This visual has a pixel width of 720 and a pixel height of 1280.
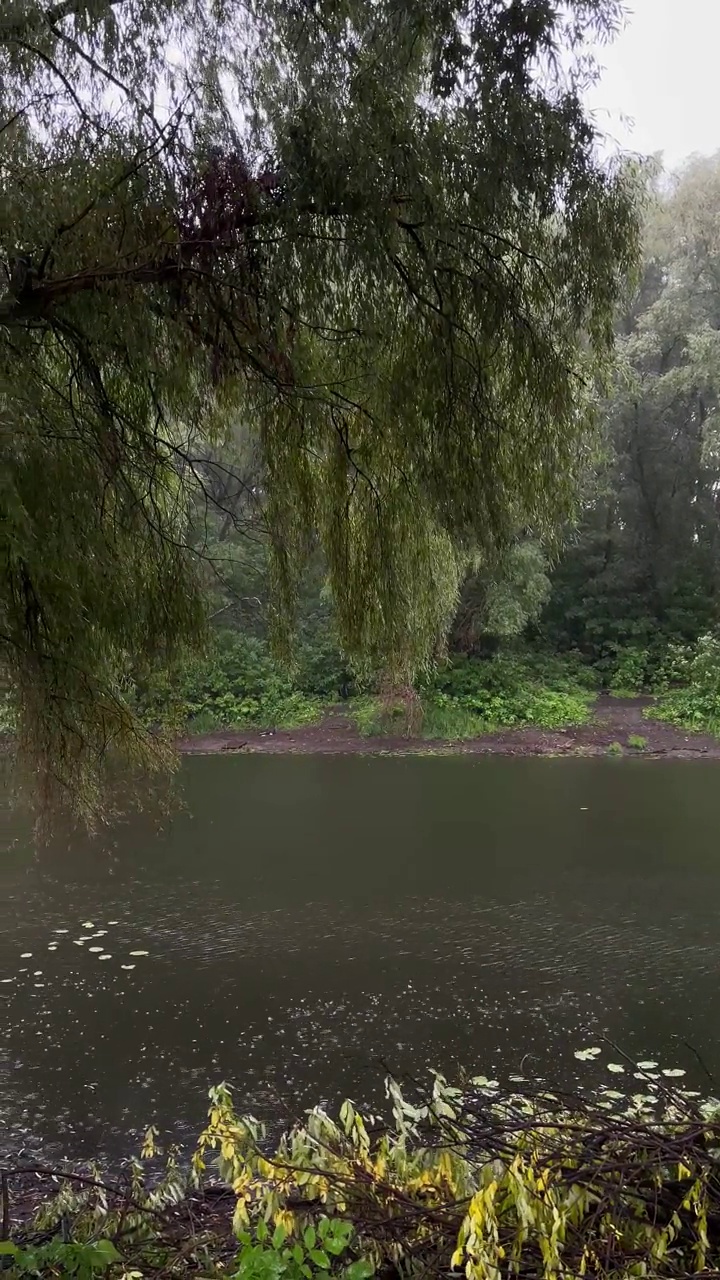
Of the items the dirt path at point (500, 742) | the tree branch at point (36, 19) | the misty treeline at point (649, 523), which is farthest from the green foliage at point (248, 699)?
the tree branch at point (36, 19)

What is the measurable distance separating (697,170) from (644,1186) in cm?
1980

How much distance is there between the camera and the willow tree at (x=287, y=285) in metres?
2.67

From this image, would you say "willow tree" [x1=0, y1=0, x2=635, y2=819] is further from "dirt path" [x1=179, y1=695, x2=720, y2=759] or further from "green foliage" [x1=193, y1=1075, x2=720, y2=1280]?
"dirt path" [x1=179, y1=695, x2=720, y2=759]

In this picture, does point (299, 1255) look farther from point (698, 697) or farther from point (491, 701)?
point (698, 697)

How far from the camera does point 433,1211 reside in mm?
1985

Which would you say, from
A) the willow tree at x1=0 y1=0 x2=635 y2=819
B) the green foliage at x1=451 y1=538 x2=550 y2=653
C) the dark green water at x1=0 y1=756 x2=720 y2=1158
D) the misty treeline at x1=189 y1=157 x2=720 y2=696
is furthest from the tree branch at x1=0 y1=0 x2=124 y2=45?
the green foliage at x1=451 y1=538 x2=550 y2=653

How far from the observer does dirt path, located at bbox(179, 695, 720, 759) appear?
15016 mm

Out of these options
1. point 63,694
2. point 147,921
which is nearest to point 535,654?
point 147,921

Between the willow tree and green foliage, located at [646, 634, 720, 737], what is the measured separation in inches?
538

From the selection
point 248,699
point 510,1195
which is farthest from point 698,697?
point 510,1195

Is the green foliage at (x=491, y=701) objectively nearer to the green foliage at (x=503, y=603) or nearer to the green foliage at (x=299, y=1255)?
the green foliage at (x=503, y=603)

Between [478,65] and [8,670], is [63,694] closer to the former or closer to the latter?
[8,670]

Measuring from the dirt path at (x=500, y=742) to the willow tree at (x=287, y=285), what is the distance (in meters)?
12.1

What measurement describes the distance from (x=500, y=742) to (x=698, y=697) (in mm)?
3855
